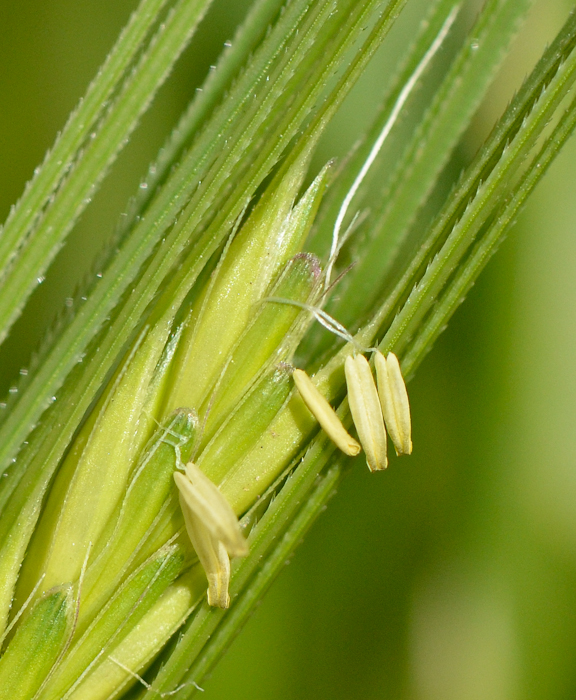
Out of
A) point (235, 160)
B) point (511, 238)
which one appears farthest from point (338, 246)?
point (511, 238)

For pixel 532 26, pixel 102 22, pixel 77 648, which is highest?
pixel 532 26

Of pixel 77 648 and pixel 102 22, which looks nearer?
pixel 77 648

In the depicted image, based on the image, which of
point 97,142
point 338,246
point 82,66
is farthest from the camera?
point 82,66

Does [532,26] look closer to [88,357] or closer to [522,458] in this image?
[522,458]

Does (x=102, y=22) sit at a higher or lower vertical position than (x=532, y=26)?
lower

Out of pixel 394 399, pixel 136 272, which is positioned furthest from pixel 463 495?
pixel 136 272

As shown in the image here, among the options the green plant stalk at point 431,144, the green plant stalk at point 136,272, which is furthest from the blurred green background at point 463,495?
the green plant stalk at point 136,272

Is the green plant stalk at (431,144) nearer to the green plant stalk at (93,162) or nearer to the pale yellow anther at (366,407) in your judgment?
the pale yellow anther at (366,407)
